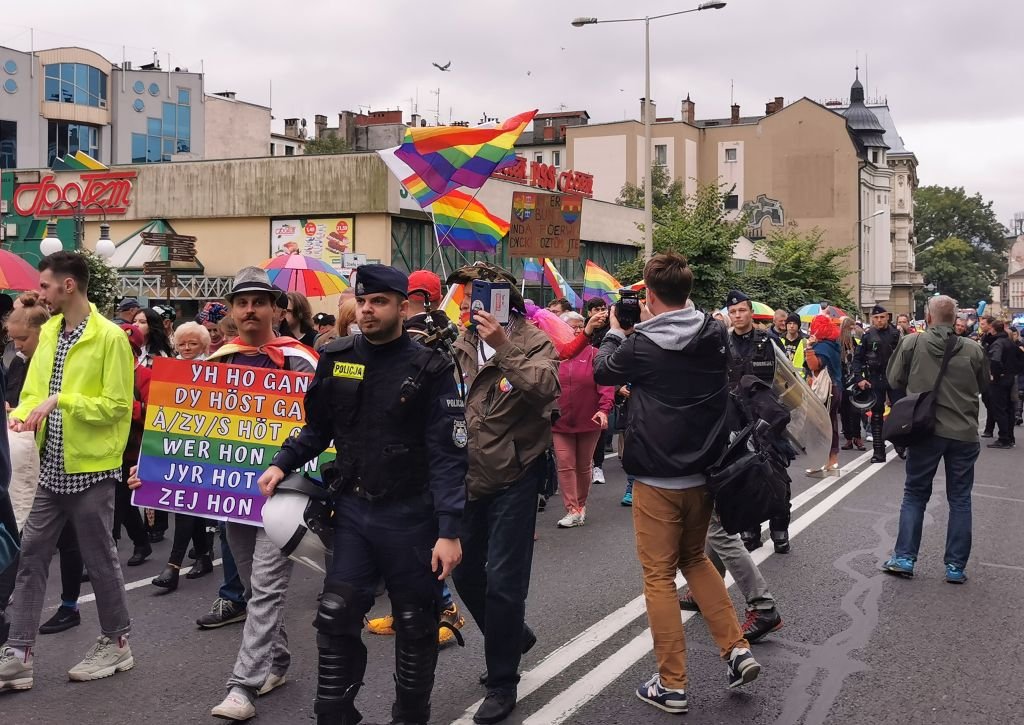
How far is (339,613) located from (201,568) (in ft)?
12.8

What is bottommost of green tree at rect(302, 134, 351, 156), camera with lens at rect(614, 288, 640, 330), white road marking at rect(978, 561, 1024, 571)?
white road marking at rect(978, 561, 1024, 571)

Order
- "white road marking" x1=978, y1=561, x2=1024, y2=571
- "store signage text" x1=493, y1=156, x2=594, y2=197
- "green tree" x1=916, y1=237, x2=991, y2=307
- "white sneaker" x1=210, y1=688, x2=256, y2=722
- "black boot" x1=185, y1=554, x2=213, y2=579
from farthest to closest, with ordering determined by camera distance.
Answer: "green tree" x1=916, y1=237, x2=991, y2=307, "store signage text" x1=493, y1=156, x2=594, y2=197, "white road marking" x1=978, y1=561, x2=1024, y2=571, "black boot" x1=185, y1=554, x2=213, y2=579, "white sneaker" x1=210, y1=688, x2=256, y2=722

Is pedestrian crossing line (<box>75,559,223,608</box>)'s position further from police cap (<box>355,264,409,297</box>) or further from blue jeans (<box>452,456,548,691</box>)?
police cap (<box>355,264,409,297</box>)

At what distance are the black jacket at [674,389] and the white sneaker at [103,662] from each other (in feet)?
8.67

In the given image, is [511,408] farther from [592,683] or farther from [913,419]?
[913,419]

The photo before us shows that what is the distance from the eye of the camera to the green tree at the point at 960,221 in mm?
118312

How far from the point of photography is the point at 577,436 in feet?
30.8

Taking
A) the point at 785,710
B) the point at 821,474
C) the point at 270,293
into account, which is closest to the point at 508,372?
the point at 270,293

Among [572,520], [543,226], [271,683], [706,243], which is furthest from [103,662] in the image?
[706,243]

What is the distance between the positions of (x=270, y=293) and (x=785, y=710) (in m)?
3.03

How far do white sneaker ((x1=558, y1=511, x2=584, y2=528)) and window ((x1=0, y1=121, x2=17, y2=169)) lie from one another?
59912 millimetres

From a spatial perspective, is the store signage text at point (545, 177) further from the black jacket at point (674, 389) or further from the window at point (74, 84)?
the window at point (74, 84)

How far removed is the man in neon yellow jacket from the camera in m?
5.16

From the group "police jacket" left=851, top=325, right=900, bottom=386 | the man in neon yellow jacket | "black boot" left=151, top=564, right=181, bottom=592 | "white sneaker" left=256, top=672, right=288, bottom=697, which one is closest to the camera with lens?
"white sneaker" left=256, top=672, right=288, bottom=697
